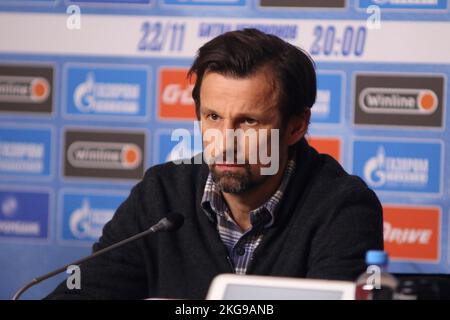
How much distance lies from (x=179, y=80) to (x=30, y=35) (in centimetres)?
70

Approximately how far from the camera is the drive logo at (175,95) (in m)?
3.57

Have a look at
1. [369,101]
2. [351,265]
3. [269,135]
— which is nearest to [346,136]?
[369,101]

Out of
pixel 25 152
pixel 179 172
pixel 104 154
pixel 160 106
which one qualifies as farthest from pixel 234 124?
pixel 25 152

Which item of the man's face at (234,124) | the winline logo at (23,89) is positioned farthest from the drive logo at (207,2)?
the man's face at (234,124)

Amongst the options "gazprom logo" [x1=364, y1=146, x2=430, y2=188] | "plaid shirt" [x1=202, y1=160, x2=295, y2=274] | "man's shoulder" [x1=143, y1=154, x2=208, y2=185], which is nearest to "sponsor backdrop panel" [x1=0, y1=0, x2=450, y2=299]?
"gazprom logo" [x1=364, y1=146, x2=430, y2=188]

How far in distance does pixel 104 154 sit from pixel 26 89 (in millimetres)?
460

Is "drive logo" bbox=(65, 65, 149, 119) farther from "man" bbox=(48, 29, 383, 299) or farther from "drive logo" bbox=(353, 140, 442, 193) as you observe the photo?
"man" bbox=(48, 29, 383, 299)

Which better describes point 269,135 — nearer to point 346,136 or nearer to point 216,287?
point 216,287

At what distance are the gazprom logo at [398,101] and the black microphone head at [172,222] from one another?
1548 millimetres

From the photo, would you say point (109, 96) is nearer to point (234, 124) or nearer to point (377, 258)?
point (234, 124)

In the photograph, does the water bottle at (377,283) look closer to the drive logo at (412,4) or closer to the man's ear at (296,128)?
the man's ear at (296,128)

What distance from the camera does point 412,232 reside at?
3.39 metres

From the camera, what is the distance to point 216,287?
1490 millimetres

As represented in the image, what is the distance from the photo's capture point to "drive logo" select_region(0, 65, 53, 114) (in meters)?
3.69
